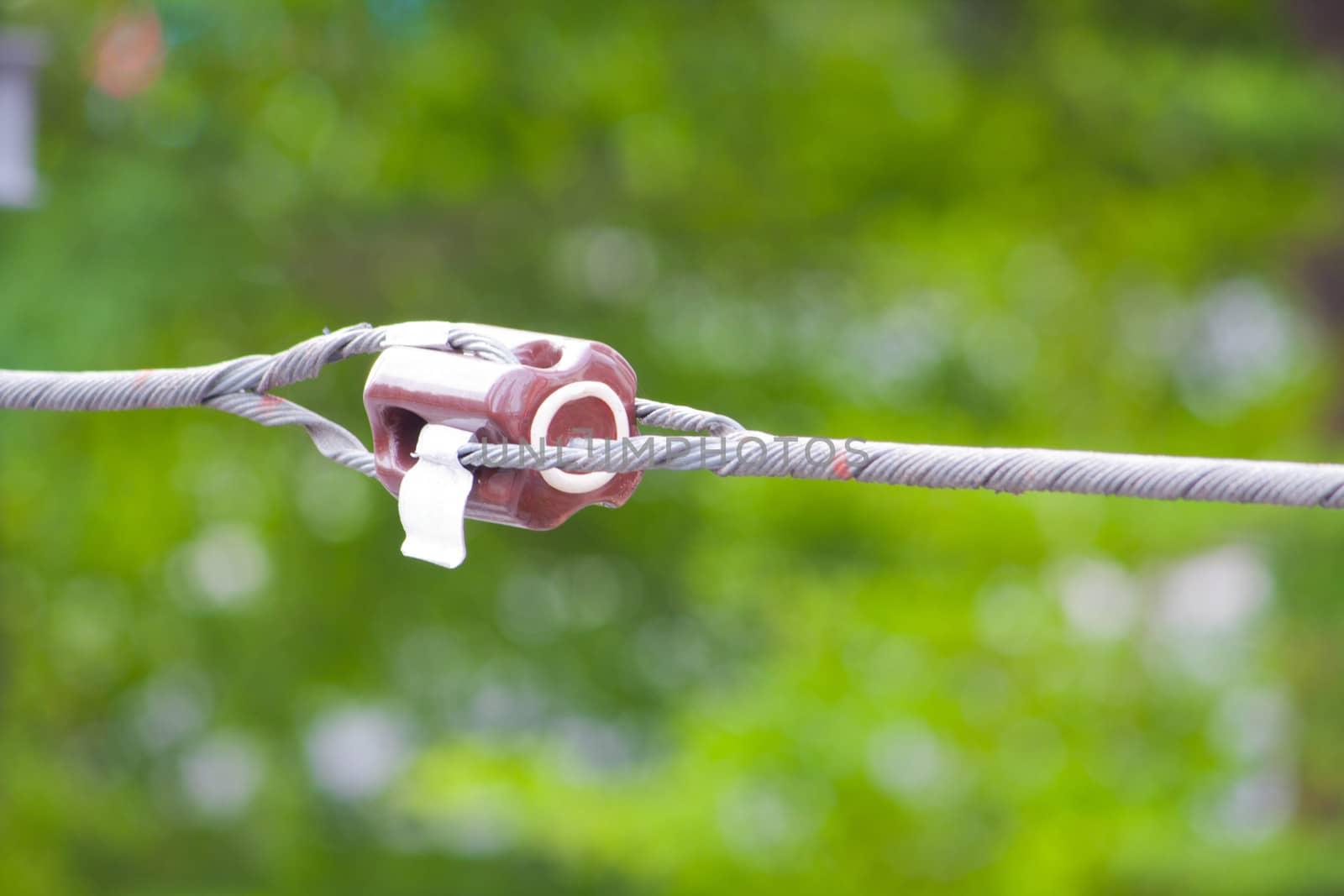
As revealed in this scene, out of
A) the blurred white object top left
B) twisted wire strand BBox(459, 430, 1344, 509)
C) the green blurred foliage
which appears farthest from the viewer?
the green blurred foliage

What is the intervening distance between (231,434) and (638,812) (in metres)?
1.27

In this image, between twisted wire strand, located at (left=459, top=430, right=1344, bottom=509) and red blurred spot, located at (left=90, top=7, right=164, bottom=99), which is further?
red blurred spot, located at (left=90, top=7, right=164, bottom=99)

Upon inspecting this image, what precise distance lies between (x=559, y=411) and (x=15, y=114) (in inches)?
58.2

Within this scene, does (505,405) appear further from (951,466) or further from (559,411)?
(951,466)

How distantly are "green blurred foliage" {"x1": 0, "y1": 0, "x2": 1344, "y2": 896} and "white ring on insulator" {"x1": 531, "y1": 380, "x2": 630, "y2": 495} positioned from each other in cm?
180

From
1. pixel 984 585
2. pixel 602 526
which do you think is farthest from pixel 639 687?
pixel 984 585

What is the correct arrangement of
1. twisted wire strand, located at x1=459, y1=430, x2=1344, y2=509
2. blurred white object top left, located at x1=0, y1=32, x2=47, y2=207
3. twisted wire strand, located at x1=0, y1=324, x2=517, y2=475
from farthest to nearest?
blurred white object top left, located at x1=0, y1=32, x2=47, y2=207, twisted wire strand, located at x1=0, y1=324, x2=517, y2=475, twisted wire strand, located at x1=459, y1=430, x2=1344, y2=509

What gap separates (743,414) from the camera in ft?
9.46

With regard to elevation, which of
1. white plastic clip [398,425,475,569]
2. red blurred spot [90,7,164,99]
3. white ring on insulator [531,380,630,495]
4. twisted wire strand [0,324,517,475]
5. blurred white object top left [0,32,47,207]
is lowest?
white plastic clip [398,425,475,569]

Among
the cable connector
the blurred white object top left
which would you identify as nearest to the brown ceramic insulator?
the cable connector

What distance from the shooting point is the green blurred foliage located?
2.38 metres

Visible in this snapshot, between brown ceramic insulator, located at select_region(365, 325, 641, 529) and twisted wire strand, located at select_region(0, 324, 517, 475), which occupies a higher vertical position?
twisted wire strand, located at select_region(0, 324, 517, 475)

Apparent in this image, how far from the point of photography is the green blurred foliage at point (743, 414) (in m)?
2.38

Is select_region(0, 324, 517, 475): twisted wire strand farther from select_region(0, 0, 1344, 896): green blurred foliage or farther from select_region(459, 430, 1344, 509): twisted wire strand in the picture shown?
select_region(0, 0, 1344, 896): green blurred foliage
